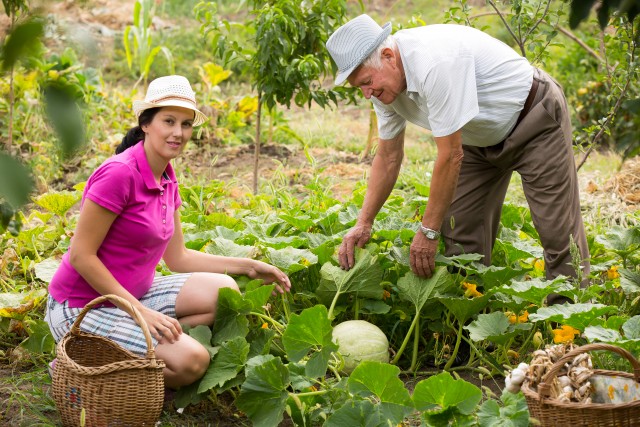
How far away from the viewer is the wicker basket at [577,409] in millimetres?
2197

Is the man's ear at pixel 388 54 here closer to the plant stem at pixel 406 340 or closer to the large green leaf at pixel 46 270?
the plant stem at pixel 406 340

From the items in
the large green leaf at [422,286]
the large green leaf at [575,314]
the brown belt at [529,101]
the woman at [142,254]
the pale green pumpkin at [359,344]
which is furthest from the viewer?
the brown belt at [529,101]

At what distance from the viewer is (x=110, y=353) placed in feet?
9.65

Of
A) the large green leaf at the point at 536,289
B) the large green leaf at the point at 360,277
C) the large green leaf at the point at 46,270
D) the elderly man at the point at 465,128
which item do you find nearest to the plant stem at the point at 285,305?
the large green leaf at the point at 360,277

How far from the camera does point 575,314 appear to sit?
2645 mm

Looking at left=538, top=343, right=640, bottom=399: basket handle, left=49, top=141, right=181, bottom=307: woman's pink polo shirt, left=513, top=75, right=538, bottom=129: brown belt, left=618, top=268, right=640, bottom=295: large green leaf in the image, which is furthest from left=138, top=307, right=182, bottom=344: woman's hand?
left=618, top=268, right=640, bottom=295: large green leaf

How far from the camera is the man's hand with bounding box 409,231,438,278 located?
3178mm

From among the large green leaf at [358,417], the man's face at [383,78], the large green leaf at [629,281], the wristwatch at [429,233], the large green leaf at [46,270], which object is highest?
the man's face at [383,78]

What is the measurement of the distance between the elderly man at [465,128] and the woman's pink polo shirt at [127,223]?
2.53 feet

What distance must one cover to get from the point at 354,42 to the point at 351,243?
0.84 meters

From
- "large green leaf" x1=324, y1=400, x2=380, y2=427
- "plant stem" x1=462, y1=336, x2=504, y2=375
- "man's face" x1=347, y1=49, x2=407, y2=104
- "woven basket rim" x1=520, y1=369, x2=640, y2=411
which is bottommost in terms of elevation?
"plant stem" x1=462, y1=336, x2=504, y2=375

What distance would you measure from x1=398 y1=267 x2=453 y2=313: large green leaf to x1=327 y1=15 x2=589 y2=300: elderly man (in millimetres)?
32

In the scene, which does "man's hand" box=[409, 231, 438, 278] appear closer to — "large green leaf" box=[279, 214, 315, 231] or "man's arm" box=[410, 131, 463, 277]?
"man's arm" box=[410, 131, 463, 277]

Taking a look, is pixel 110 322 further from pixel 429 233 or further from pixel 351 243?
pixel 429 233
